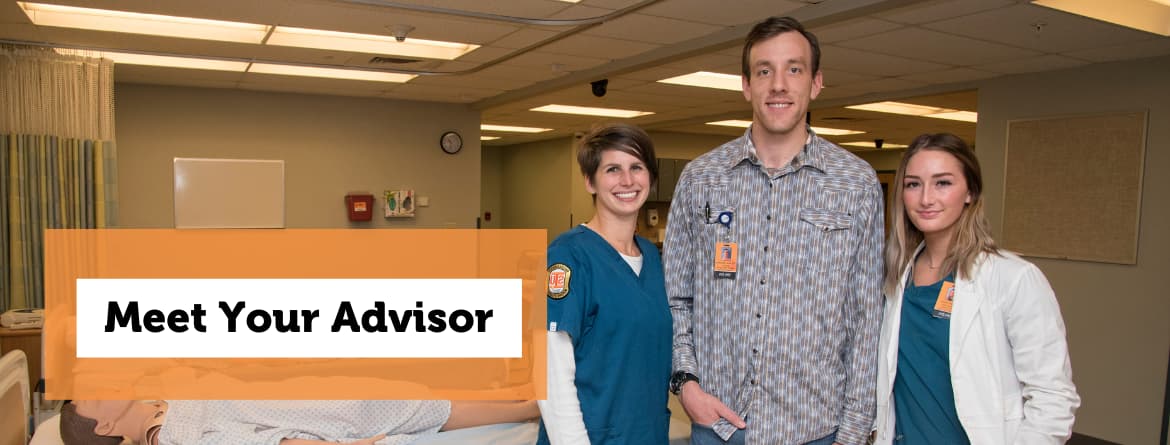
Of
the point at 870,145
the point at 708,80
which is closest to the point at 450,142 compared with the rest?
the point at 708,80

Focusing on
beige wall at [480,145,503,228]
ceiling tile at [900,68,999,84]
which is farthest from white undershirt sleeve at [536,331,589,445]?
beige wall at [480,145,503,228]

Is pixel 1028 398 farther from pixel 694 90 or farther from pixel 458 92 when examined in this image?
pixel 458 92

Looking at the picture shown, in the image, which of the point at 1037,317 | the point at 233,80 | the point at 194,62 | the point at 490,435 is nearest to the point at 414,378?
the point at 490,435

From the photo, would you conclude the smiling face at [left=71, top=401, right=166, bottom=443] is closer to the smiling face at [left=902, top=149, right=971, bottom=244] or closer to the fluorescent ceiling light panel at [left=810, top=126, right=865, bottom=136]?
the smiling face at [left=902, top=149, right=971, bottom=244]

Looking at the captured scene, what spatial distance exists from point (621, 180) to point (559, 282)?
28 centimetres

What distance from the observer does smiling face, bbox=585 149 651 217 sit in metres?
1.74

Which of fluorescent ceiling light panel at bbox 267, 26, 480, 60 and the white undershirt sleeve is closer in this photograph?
the white undershirt sleeve

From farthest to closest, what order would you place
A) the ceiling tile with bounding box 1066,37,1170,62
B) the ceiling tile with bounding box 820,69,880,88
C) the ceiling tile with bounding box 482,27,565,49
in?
1. the ceiling tile with bounding box 820,69,880,88
2. the ceiling tile with bounding box 482,27,565,49
3. the ceiling tile with bounding box 1066,37,1170,62

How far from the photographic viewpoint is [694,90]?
6.34 meters

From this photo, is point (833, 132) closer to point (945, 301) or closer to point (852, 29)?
point (852, 29)

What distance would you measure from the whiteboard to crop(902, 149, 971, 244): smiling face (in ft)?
20.3

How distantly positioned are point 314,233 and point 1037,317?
21.1 feet

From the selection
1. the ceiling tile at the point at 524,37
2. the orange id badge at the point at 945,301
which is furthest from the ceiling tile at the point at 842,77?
the orange id badge at the point at 945,301

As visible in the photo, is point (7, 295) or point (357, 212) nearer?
point (7, 295)
